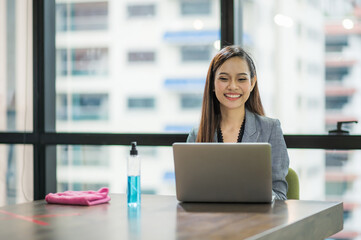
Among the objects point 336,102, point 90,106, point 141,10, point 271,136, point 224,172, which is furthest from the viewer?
point 90,106

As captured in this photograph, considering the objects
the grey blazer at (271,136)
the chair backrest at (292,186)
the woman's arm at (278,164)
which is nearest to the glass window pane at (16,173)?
the grey blazer at (271,136)

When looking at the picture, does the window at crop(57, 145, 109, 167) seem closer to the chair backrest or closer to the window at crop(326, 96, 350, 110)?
the window at crop(326, 96, 350, 110)

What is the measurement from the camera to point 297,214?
200cm

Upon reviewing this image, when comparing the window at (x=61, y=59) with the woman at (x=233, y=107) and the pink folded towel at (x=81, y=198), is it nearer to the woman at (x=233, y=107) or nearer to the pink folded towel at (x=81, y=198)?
the woman at (x=233, y=107)

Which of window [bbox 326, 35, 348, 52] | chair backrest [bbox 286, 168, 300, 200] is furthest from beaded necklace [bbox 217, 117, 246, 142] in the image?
window [bbox 326, 35, 348, 52]

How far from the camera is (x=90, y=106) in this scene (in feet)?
13.4

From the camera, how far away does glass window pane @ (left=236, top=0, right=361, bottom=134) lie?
135 inches

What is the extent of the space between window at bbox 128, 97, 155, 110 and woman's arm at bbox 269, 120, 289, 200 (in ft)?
4.13

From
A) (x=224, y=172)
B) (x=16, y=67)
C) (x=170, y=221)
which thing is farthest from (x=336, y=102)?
(x=16, y=67)

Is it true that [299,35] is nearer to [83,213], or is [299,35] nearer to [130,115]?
[130,115]

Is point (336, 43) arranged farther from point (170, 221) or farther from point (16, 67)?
point (16, 67)

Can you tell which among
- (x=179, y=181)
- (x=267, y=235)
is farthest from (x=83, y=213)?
(x=267, y=235)

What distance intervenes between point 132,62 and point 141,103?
29 cm

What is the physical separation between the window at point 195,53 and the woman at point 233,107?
0.75m
